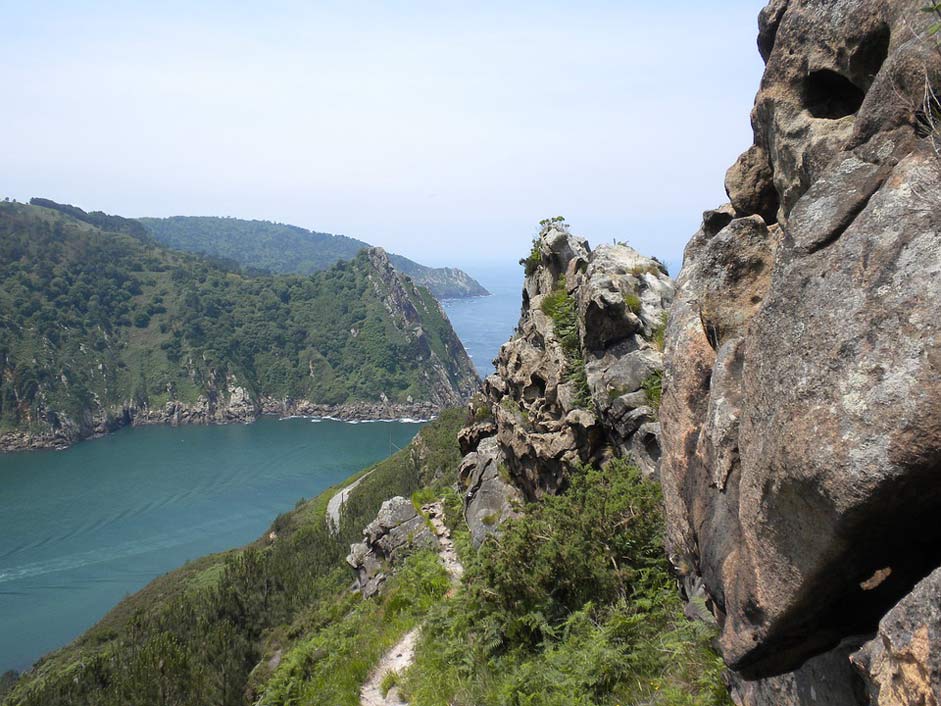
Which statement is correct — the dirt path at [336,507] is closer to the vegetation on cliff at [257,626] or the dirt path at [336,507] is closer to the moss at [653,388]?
the vegetation on cliff at [257,626]

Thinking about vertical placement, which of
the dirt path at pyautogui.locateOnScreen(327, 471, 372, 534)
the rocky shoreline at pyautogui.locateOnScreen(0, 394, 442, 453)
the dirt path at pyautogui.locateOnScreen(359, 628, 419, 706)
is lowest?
the rocky shoreline at pyautogui.locateOnScreen(0, 394, 442, 453)

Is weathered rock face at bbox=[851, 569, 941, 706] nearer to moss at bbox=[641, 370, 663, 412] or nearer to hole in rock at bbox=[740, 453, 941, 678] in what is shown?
hole in rock at bbox=[740, 453, 941, 678]

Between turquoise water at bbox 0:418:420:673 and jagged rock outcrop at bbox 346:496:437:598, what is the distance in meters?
57.4

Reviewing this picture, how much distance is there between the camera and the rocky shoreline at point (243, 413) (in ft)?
535

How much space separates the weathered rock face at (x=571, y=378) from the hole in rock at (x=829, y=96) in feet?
26.0

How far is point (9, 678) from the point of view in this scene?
5788 centimetres

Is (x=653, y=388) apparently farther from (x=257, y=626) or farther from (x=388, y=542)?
(x=257, y=626)

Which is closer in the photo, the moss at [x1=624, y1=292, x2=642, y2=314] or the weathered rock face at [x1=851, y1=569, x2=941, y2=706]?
the weathered rock face at [x1=851, y1=569, x2=941, y2=706]

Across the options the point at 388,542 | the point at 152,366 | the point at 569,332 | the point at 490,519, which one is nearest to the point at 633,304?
the point at 569,332

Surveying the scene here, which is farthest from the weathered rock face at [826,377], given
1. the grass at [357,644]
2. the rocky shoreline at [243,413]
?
the rocky shoreline at [243,413]

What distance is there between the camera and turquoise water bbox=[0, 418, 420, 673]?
76625 mm

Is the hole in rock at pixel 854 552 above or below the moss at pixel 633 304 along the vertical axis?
below

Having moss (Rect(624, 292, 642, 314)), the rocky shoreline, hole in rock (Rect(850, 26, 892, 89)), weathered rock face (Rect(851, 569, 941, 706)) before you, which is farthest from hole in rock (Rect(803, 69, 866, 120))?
the rocky shoreline

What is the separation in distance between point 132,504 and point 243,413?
66.9 m
